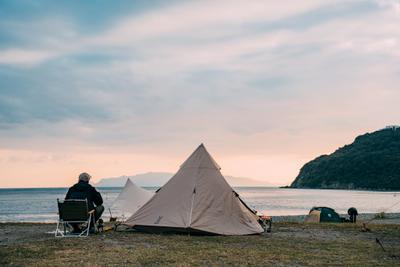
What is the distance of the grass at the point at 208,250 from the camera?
31.0ft

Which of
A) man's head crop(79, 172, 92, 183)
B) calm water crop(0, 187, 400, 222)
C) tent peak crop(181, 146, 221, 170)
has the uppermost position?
tent peak crop(181, 146, 221, 170)

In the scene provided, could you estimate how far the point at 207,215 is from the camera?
48.1ft

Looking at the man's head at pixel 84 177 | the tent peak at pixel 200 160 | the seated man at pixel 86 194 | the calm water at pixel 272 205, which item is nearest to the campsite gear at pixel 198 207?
the tent peak at pixel 200 160

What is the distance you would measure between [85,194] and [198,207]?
3.37 meters

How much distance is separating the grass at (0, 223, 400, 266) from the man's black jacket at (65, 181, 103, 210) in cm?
103

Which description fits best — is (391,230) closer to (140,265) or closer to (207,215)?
(207,215)

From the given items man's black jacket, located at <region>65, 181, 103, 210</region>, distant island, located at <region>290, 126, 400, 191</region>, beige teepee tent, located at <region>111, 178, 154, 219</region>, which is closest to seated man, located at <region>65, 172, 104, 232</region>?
man's black jacket, located at <region>65, 181, 103, 210</region>

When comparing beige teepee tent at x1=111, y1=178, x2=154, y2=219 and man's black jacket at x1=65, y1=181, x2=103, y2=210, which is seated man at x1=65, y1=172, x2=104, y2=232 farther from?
beige teepee tent at x1=111, y1=178, x2=154, y2=219

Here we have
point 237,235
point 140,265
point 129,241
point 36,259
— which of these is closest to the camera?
point 140,265

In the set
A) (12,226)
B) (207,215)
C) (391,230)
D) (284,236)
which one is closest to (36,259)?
(207,215)

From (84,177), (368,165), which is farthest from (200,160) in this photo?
(368,165)

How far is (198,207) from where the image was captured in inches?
580

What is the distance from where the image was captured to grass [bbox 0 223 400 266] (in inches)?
372

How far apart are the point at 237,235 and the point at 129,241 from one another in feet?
11.3
